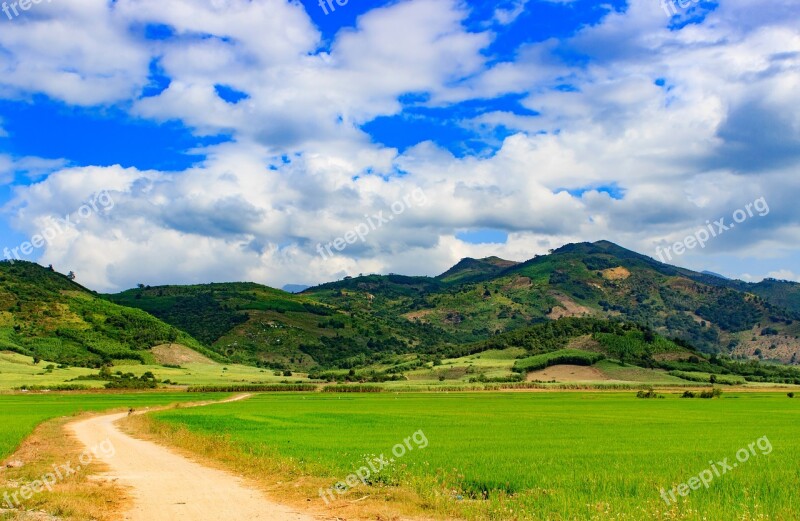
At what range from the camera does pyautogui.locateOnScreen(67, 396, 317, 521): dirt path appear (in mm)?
18703

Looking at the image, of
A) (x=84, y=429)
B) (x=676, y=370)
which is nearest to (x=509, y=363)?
(x=676, y=370)

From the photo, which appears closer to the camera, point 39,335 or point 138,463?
point 138,463

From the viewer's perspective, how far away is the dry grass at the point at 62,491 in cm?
1800

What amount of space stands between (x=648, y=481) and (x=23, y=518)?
18.9 metres

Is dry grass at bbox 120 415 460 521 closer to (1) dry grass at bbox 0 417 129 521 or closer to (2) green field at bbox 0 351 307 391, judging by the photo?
(1) dry grass at bbox 0 417 129 521

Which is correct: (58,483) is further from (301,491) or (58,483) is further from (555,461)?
(555,461)

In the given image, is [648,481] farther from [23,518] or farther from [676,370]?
[676,370]

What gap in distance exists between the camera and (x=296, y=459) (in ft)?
93.0

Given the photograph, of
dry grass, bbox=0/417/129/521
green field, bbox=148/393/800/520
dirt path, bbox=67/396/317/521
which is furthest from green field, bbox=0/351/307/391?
dirt path, bbox=67/396/317/521

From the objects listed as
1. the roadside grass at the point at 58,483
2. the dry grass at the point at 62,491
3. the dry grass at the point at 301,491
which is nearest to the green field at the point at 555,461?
the dry grass at the point at 301,491

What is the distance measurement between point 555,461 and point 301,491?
11.2 metres

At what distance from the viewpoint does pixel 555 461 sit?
2767cm

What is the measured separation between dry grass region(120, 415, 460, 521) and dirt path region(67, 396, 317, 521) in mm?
733

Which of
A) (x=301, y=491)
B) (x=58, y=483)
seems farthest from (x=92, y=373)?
(x=301, y=491)
